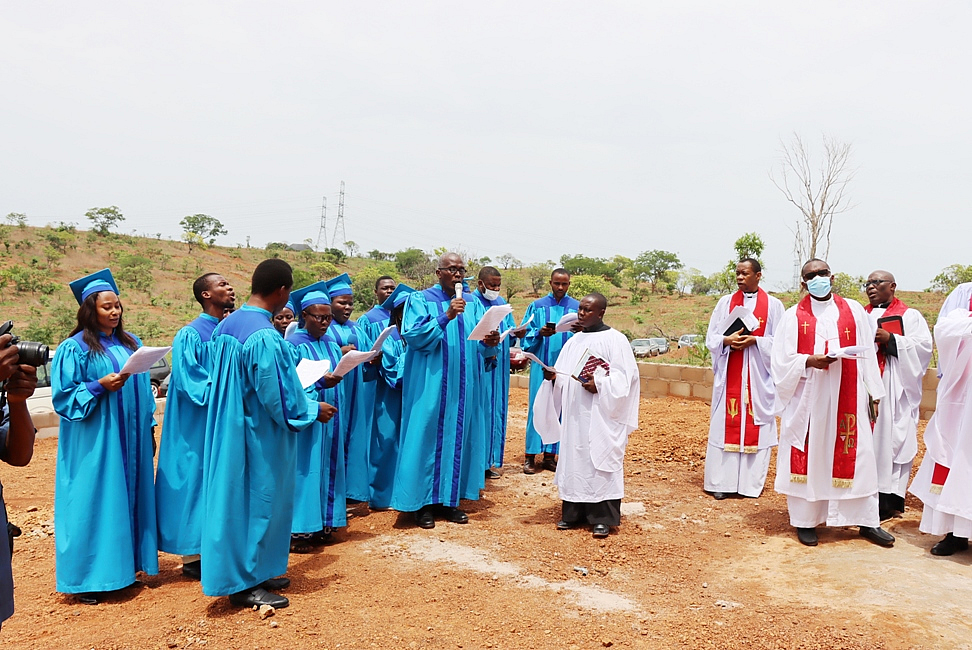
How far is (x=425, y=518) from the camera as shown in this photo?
258 inches

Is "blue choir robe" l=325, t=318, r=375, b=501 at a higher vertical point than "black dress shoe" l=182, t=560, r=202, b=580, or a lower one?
higher

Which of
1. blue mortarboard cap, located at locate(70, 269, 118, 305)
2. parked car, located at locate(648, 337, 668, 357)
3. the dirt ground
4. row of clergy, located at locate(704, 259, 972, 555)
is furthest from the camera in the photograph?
parked car, located at locate(648, 337, 668, 357)

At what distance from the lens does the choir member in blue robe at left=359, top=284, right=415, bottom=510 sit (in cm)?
729

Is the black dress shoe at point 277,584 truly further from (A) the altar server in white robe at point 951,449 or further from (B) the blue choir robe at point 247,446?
A: (A) the altar server in white robe at point 951,449

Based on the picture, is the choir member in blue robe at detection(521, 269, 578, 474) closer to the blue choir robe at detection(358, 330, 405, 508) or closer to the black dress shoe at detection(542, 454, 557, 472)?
the black dress shoe at detection(542, 454, 557, 472)

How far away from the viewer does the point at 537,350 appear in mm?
9344

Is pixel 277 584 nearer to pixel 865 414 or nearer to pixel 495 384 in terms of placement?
pixel 495 384

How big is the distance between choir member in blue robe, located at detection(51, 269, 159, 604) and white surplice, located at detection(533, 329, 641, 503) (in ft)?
10.6

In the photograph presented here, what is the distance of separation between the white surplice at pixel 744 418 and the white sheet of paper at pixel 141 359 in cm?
532

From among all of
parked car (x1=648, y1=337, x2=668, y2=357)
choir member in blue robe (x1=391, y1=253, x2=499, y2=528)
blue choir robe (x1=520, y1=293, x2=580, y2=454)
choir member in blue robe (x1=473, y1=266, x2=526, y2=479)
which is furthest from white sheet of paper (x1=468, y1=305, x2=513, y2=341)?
parked car (x1=648, y1=337, x2=668, y2=357)

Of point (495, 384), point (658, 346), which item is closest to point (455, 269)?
point (495, 384)

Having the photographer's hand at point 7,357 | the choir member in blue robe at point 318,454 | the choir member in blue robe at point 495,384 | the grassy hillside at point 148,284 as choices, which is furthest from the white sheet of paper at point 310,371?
the grassy hillside at point 148,284

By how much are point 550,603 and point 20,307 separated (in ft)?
107

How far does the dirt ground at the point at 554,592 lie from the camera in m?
4.23
